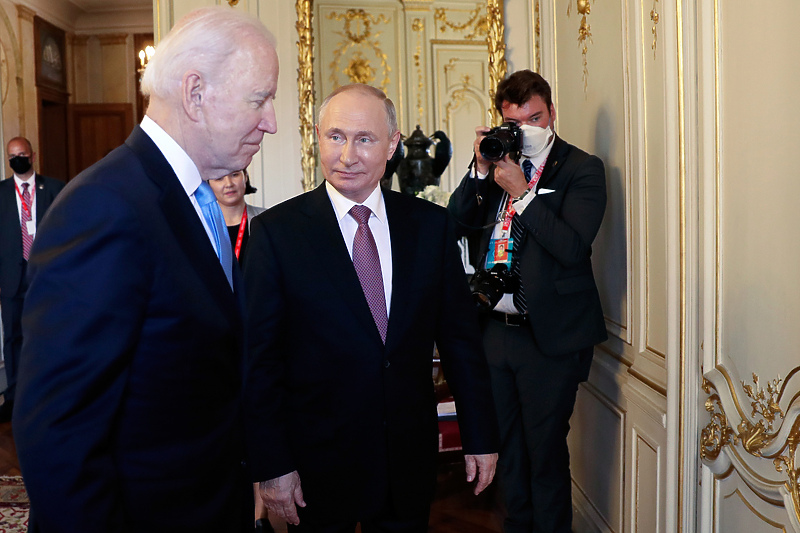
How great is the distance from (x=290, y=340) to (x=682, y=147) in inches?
41.1

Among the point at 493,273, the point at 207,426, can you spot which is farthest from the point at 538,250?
the point at 207,426

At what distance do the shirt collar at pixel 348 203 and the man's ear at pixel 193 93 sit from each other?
2.20 ft

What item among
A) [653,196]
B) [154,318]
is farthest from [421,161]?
[154,318]

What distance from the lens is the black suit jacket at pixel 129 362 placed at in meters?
0.89

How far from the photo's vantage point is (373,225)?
1.73 m

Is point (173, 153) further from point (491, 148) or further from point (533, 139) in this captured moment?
point (533, 139)

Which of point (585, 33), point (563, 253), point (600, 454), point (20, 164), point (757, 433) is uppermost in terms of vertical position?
point (585, 33)

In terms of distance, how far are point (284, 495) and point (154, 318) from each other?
730mm

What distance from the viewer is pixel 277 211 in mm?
1706

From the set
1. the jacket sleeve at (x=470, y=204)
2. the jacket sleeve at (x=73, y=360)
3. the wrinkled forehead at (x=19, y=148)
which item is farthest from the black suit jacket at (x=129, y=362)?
the wrinkled forehead at (x=19, y=148)

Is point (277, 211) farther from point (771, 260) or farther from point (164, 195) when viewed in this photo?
point (771, 260)

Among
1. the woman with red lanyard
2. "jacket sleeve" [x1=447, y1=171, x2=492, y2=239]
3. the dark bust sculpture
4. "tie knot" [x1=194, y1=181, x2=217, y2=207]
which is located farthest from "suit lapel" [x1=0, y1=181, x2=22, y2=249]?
"tie knot" [x1=194, y1=181, x2=217, y2=207]

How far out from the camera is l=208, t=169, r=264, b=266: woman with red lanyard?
2.83 metres

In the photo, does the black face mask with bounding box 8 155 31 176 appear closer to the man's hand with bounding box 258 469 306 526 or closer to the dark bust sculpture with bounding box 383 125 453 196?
the dark bust sculpture with bounding box 383 125 453 196
